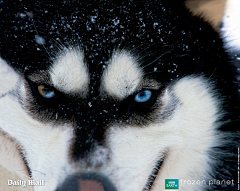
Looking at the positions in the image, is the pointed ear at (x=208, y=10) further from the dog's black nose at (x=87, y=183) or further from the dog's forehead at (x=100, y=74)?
the dog's black nose at (x=87, y=183)

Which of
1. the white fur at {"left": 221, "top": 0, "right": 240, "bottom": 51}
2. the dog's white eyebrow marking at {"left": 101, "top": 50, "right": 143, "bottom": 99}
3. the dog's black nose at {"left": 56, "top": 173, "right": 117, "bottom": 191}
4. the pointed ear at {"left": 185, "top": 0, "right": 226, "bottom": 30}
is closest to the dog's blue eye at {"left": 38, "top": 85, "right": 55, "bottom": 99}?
the dog's white eyebrow marking at {"left": 101, "top": 50, "right": 143, "bottom": 99}

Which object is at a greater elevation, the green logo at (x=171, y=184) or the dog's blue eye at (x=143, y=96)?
the dog's blue eye at (x=143, y=96)

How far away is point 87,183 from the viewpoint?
959mm

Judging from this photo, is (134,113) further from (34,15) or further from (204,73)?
(34,15)

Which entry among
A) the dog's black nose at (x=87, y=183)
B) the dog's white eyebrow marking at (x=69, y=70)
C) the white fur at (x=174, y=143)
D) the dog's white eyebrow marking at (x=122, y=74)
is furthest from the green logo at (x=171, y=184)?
the dog's white eyebrow marking at (x=69, y=70)

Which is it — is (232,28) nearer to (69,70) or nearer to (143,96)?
(143,96)

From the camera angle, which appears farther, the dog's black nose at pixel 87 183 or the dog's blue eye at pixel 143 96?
the dog's blue eye at pixel 143 96

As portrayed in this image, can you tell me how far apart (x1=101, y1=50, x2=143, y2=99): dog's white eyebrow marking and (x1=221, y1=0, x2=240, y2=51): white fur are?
0.41 meters

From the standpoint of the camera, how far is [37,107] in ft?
3.68

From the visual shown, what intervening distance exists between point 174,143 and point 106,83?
40 centimetres

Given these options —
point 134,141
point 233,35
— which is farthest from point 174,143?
point 233,35

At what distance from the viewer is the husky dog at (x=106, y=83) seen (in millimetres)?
1013

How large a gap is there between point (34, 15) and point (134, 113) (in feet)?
1.70

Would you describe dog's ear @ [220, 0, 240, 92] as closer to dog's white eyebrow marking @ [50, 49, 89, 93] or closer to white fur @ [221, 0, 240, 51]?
white fur @ [221, 0, 240, 51]
